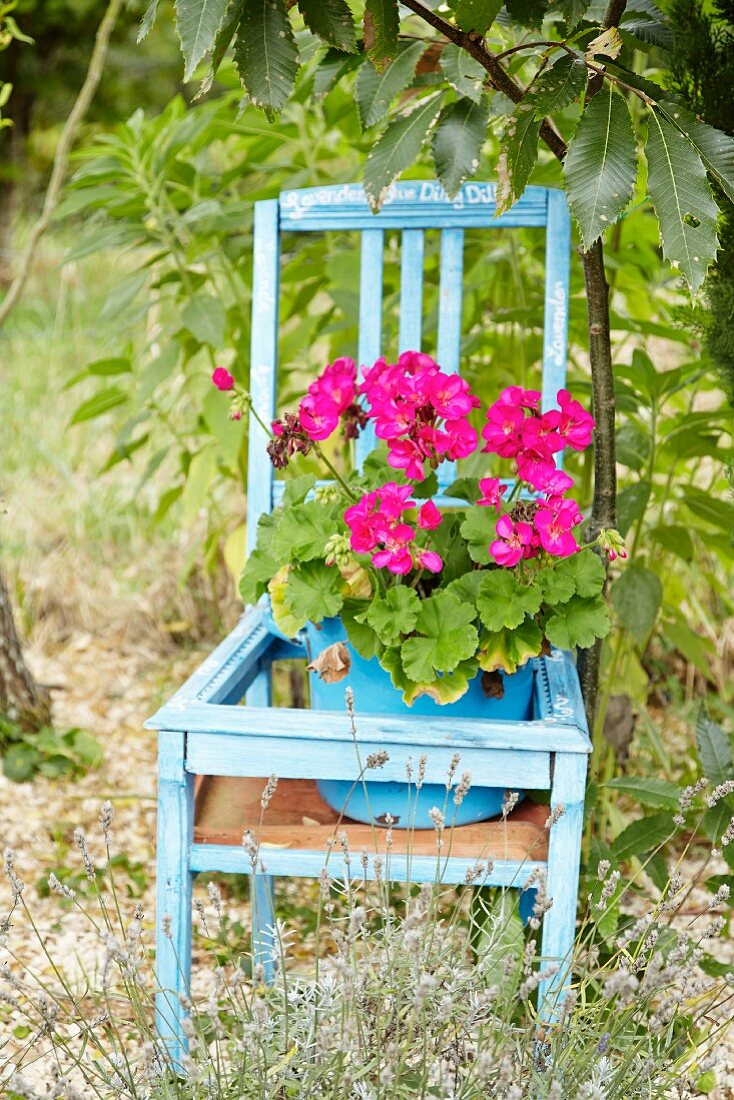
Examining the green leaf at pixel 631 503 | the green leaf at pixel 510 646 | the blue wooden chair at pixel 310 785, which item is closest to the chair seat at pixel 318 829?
the blue wooden chair at pixel 310 785

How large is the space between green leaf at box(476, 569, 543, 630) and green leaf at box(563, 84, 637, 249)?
40 centimetres

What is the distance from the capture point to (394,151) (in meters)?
1.35

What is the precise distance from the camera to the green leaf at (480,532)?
1.28m

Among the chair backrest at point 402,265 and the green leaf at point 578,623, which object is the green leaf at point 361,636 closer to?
the green leaf at point 578,623

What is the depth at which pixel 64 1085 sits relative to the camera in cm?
92

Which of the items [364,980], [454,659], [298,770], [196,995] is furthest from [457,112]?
[196,995]

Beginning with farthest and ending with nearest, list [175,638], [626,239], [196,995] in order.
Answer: [175,638] → [626,239] → [196,995]

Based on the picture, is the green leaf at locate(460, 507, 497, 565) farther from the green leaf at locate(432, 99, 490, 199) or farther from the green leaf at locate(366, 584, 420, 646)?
the green leaf at locate(432, 99, 490, 199)

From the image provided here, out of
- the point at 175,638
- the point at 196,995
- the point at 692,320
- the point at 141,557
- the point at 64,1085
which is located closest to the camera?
the point at 64,1085

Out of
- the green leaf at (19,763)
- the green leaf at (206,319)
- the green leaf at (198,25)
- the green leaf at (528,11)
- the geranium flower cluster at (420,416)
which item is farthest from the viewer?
the green leaf at (19,763)

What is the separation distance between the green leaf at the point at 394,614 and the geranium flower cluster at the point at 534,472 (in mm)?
104

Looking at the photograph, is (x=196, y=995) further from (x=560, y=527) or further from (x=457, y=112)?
(x=457, y=112)

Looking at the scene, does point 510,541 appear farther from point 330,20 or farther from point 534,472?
point 330,20

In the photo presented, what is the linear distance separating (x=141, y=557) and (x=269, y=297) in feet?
5.79
